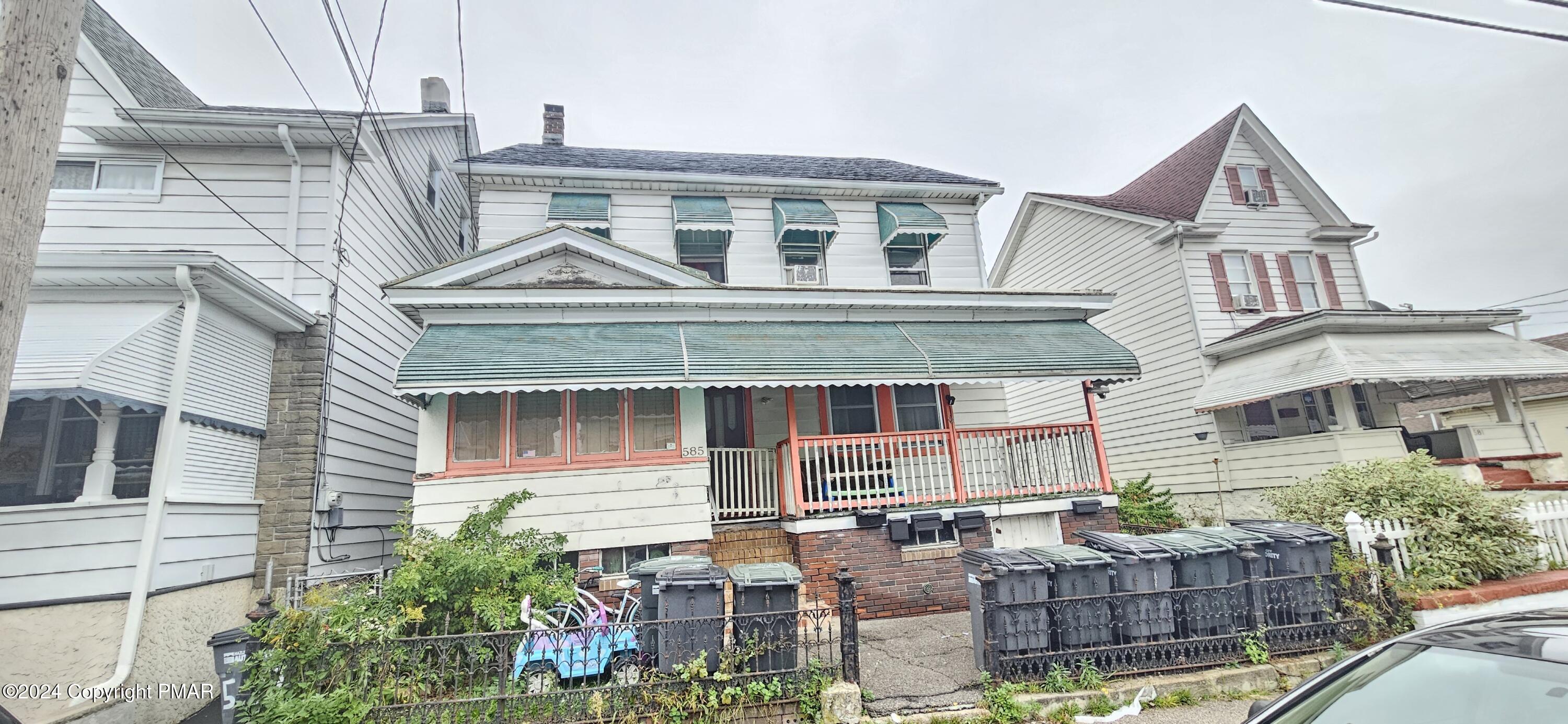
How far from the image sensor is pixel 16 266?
135 inches

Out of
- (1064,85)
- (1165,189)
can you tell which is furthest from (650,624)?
(1064,85)

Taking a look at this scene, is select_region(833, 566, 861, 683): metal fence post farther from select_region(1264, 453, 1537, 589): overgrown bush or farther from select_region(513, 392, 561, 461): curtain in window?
select_region(1264, 453, 1537, 589): overgrown bush

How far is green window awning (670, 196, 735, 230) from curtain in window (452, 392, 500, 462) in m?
4.71

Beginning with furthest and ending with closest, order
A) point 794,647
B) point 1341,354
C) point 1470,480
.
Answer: point 1341,354 → point 1470,480 → point 794,647

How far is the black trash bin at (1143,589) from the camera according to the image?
583 cm

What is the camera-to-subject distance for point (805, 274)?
1212cm

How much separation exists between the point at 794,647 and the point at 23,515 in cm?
728

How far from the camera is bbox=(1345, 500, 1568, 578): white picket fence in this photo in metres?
6.89

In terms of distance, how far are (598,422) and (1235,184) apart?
1526cm

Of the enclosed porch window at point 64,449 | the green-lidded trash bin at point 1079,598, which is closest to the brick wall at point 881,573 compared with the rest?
the green-lidded trash bin at point 1079,598

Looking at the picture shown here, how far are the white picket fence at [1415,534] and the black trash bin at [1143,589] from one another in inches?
95.0

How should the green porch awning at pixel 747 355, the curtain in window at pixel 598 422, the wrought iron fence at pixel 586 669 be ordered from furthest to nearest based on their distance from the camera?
the curtain in window at pixel 598 422 → the green porch awning at pixel 747 355 → the wrought iron fence at pixel 586 669

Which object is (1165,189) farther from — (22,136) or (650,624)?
(22,136)

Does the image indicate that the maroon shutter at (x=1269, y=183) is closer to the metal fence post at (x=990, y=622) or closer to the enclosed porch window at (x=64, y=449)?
the metal fence post at (x=990, y=622)
